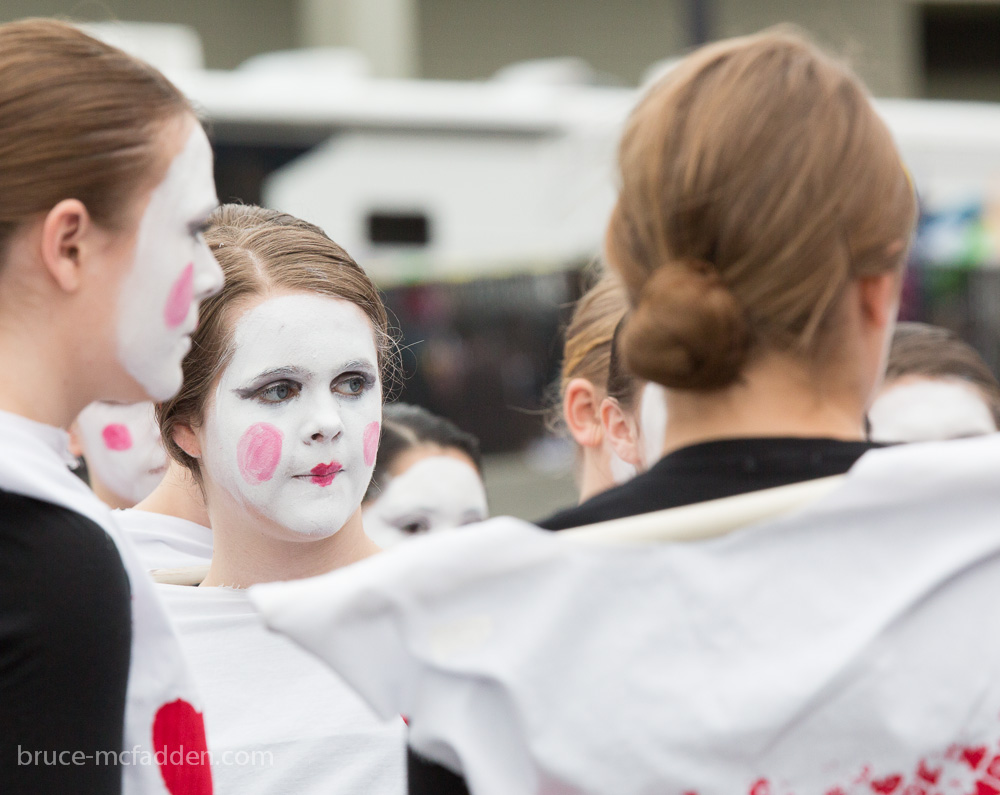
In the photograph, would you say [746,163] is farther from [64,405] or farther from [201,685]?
[201,685]

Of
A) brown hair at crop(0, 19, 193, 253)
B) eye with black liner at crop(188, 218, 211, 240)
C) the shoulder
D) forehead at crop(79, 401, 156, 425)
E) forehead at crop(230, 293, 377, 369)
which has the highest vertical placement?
brown hair at crop(0, 19, 193, 253)

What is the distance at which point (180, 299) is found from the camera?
1471 mm

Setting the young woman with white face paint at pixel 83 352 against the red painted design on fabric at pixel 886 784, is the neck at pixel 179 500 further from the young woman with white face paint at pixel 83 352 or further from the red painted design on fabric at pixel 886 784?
the red painted design on fabric at pixel 886 784

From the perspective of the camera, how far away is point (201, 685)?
204cm

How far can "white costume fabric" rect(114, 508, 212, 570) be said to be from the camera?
2316 mm

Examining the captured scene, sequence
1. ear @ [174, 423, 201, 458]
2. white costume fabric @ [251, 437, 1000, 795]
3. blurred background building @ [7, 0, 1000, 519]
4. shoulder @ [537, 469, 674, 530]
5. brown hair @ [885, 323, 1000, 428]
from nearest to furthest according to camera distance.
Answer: white costume fabric @ [251, 437, 1000, 795] → shoulder @ [537, 469, 674, 530] → ear @ [174, 423, 201, 458] → brown hair @ [885, 323, 1000, 428] → blurred background building @ [7, 0, 1000, 519]

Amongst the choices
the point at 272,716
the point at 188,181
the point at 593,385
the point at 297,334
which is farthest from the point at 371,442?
the point at 188,181

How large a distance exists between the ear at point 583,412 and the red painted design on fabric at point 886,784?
4.33ft

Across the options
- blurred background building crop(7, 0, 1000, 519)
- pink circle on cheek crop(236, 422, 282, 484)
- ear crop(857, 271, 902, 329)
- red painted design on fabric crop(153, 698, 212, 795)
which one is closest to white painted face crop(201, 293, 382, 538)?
pink circle on cheek crop(236, 422, 282, 484)

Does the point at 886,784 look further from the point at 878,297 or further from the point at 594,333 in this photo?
the point at 594,333

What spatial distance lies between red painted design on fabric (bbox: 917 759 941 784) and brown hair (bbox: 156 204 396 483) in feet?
4.02

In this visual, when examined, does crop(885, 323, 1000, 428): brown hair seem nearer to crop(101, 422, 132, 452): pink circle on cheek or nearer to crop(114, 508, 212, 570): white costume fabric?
crop(114, 508, 212, 570): white costume fabric

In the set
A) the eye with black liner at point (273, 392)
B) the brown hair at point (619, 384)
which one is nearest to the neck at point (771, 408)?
the brown hair at point (619, 384)

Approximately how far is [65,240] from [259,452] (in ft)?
2.39
